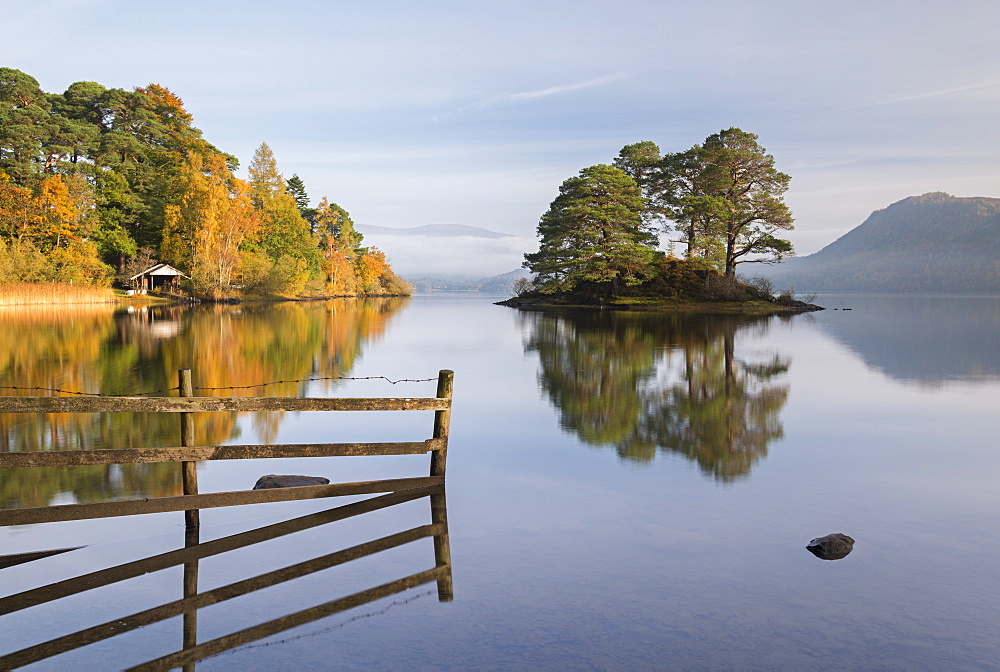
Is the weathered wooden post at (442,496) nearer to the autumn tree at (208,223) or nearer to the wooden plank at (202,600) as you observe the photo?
the wooden plank at (202,600)

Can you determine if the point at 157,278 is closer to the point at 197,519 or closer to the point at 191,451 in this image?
the point at 197,519

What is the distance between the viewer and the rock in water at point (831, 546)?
22.9ft

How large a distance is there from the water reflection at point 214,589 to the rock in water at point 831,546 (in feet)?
12.4

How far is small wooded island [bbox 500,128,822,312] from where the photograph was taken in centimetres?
5647

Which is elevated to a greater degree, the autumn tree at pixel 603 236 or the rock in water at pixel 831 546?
the autumn tree at pixel 603 236

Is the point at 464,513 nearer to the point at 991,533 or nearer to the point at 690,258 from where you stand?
the point at 991,533

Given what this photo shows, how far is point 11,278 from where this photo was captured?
157 feet

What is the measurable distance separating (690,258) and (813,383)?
43649 mm

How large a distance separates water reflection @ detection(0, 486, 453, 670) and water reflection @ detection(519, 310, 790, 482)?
201 inches

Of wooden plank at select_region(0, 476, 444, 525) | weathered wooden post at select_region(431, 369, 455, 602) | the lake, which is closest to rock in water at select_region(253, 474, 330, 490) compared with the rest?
the lake

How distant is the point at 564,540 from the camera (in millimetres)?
7430

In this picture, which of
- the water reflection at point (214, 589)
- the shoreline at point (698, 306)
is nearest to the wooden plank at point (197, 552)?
the water reflection at point (214, 589)

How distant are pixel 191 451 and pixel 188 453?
0.03m

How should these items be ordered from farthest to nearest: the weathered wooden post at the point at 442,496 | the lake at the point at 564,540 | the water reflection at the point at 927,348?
the water reflection at the point at 927,348, the weathered wooden post at the point at 442,496, the lake at the point at 564,540
